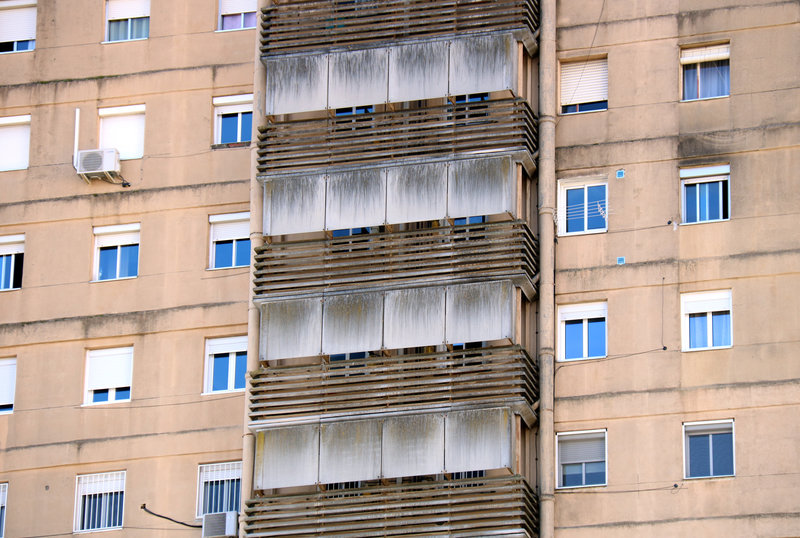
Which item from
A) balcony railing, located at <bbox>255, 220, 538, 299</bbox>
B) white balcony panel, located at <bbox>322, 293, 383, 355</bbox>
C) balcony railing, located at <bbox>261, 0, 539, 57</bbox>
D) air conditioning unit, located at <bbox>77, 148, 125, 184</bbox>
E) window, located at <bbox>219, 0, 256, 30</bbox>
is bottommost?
white balcony panel, located at <bbox>322, 293, 383, 355</bbox>

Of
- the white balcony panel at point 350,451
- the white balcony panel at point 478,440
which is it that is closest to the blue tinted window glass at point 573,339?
the white balcony panel at point 478,440

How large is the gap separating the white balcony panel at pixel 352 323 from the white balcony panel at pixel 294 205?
198 cm

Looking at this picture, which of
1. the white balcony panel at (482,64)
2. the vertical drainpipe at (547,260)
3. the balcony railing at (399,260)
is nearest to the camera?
the vertical drainpipe at (547,260)

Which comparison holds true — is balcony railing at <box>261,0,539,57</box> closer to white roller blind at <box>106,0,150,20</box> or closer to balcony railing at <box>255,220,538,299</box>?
white roller blind at <box>106,0,150,20</box>

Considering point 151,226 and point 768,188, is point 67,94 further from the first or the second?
point 768,188

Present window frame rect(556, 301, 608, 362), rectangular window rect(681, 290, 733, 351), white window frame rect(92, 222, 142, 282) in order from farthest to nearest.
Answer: white window frame rect(92, 222, 142, 282)
window frame rect(556, 301, 608, 362)
rectangular window rect(681, 290, 733, 351)

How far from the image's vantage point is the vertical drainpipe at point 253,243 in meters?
49.6

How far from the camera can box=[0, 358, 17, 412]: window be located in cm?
5261

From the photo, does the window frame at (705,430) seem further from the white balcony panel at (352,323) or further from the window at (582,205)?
the white balcony panel at (352,323)

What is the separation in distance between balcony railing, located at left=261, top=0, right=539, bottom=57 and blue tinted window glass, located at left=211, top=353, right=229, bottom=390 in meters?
7.34

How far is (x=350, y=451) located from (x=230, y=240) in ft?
22.2

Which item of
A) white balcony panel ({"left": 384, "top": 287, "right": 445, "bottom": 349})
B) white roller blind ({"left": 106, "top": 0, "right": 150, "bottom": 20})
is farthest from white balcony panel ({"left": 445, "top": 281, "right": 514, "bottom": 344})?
white roller blind ({"left": 106, "top": 0, "right": 150, "bottom": 20})

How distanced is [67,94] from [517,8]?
11.6 m

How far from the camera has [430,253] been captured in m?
50.1
